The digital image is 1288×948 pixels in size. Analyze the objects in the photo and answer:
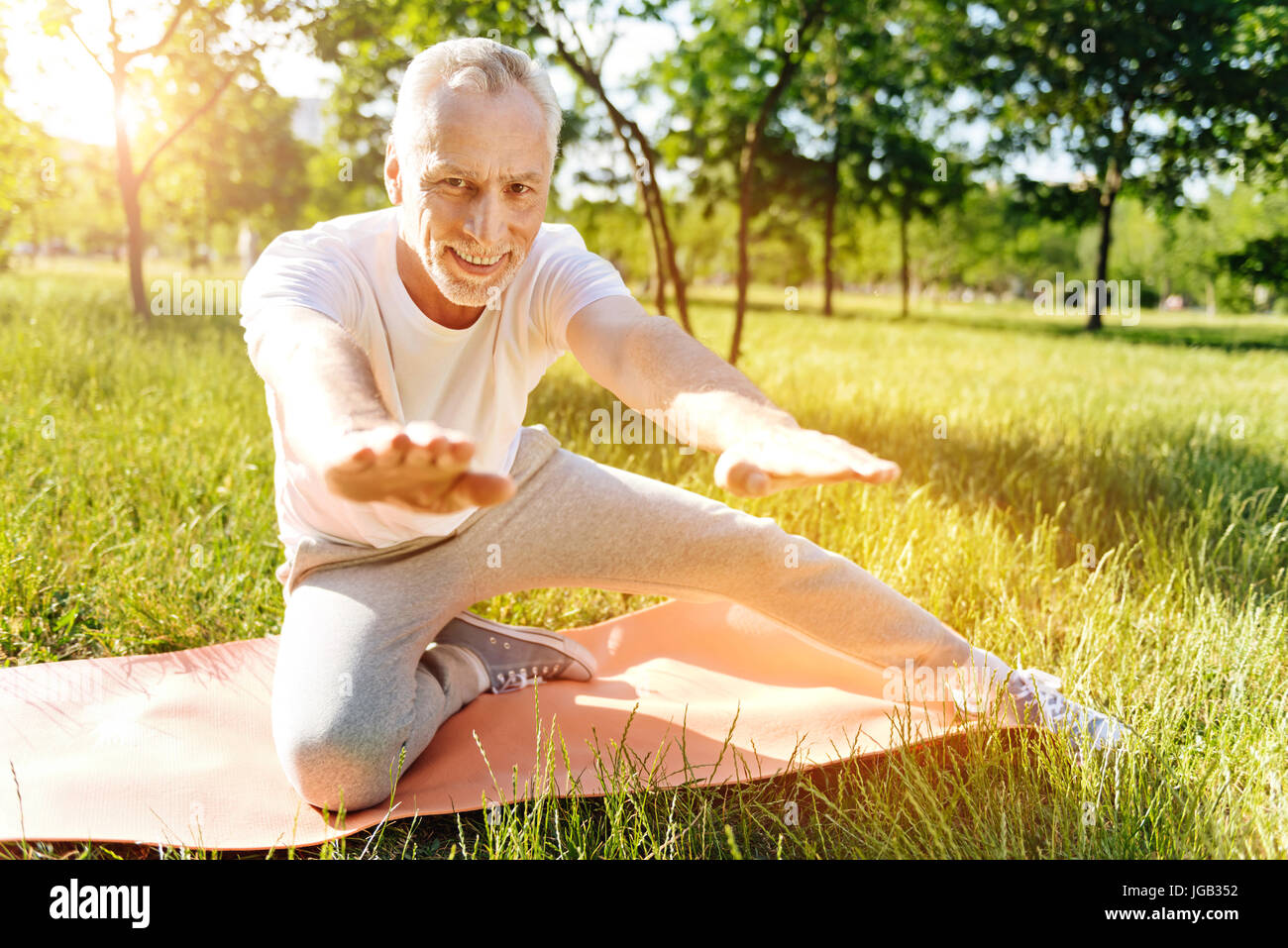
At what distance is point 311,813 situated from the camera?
230 centimetres

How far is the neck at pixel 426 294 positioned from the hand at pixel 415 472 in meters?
1.22

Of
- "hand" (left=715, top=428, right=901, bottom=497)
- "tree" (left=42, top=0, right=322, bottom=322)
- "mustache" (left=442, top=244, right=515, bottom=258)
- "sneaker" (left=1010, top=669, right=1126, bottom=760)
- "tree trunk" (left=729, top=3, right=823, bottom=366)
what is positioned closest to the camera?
"hand" (left=715, top=428, right=901, bottom=497)

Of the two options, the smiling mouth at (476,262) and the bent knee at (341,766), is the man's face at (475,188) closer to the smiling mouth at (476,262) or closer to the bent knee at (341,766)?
the smiling mouth at (476,262)

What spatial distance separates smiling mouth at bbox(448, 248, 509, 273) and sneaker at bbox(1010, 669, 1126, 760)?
5.78 ft

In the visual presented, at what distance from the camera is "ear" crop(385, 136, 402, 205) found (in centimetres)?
238

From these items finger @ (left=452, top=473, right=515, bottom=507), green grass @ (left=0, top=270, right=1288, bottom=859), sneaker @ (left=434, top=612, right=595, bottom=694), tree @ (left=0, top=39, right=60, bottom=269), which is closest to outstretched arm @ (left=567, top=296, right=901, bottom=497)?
finger @ (left=452, top=473, right=515, bottom=507)

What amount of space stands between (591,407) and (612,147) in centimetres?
1888

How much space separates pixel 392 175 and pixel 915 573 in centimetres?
241

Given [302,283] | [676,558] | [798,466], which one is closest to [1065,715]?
[676,558]

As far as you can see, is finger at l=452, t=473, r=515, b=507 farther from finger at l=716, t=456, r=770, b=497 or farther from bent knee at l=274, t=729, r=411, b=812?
bent knee at l=274, t=729, r=411, b=812

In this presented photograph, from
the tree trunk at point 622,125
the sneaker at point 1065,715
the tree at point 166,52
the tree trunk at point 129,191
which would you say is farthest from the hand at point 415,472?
the tree trunk at point 129,191

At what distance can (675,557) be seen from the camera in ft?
8.48

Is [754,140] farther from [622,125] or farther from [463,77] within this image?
[463,77]
